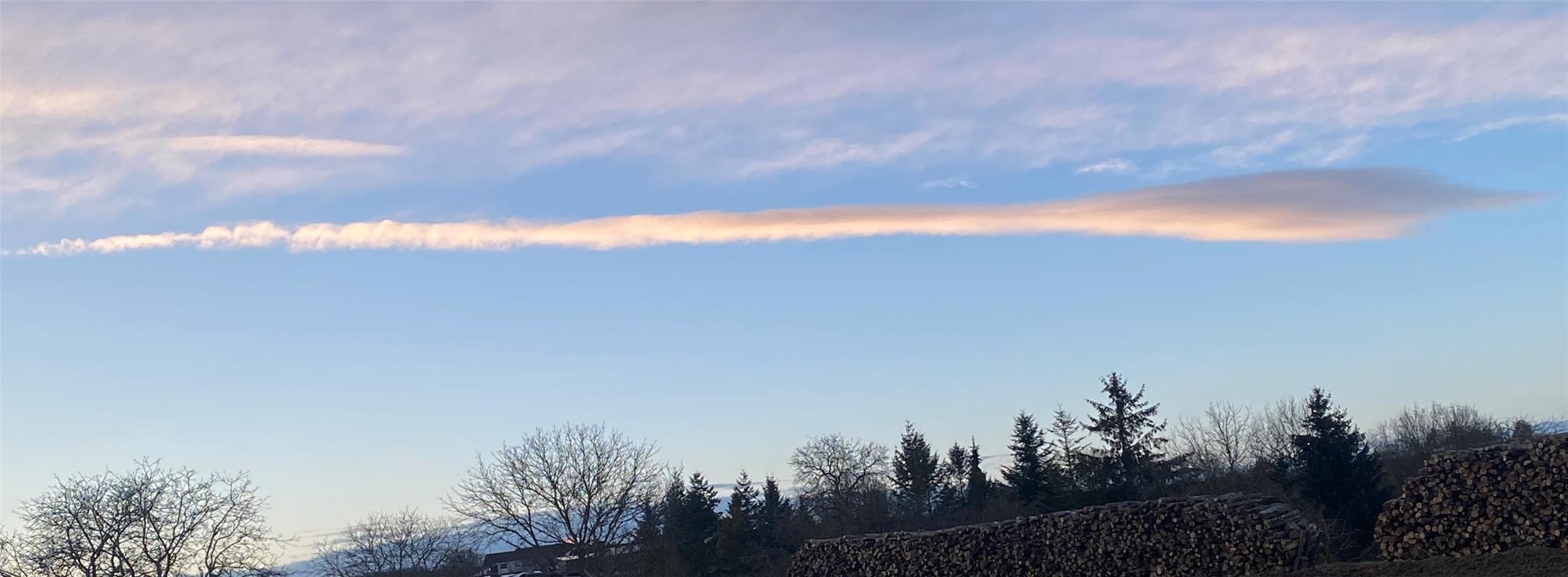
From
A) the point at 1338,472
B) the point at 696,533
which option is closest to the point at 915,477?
the point at 696,533

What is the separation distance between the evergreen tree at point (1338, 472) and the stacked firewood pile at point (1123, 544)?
6621mm

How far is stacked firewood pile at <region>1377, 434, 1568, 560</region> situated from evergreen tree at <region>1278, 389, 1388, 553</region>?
7.95 metres

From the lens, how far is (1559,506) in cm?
1756

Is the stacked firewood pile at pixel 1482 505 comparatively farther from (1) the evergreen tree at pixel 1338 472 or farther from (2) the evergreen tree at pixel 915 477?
(2) the evergreen tree at pixel 915 477

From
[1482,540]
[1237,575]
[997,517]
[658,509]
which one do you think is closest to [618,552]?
[658,509]

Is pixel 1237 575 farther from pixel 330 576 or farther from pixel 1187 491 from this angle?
pixel 330 576

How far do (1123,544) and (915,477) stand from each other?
4472 centimetres

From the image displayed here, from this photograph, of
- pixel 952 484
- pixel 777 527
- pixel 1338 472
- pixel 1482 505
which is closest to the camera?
pixel 1482 505

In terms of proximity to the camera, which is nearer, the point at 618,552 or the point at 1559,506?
the point at 1559,506

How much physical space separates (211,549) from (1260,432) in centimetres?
6412

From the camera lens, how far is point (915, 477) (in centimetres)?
6694

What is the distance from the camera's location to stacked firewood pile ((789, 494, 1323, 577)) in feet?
68.7

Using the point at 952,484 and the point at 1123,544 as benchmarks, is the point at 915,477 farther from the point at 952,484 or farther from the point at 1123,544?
the point at 1123,544

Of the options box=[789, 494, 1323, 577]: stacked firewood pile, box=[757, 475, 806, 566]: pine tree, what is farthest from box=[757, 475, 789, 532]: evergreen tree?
box=[789, 494, 1323, 577]: stacked firewood pile
